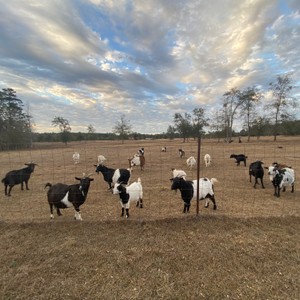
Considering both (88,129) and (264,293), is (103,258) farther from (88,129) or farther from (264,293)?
(88,129)

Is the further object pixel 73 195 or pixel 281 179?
pixel 281 179

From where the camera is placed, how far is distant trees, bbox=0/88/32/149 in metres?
48.8

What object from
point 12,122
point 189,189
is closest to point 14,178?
point 189,189

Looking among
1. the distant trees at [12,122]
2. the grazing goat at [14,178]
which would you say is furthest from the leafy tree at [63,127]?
the grazing goat at [14,178]

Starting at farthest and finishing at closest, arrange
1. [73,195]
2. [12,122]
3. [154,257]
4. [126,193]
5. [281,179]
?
[12,122]
[281,179]
[126,193]
[73,195]
[154,257]

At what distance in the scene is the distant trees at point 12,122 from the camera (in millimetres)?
48844

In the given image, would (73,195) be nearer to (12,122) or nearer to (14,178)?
(14,178)

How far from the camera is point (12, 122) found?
54688 millimetres

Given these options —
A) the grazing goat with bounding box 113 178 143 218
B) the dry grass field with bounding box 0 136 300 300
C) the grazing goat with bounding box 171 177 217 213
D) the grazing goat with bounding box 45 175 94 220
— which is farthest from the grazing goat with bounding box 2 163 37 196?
the grazing goat with bounding box 171 177 217 213

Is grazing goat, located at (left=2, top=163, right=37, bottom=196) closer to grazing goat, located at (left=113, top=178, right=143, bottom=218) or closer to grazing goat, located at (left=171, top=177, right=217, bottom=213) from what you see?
grazing goat, located at (left=113, top=178, right=143, bottom=218)

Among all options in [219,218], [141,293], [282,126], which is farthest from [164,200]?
[282,126]

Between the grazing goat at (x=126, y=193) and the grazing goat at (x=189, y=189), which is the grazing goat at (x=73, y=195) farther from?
the grazing goat at (x=189, y=189)

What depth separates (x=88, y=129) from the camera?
95.6 meters

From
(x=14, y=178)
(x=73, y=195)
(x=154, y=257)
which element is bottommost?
(x=154, y=257)
